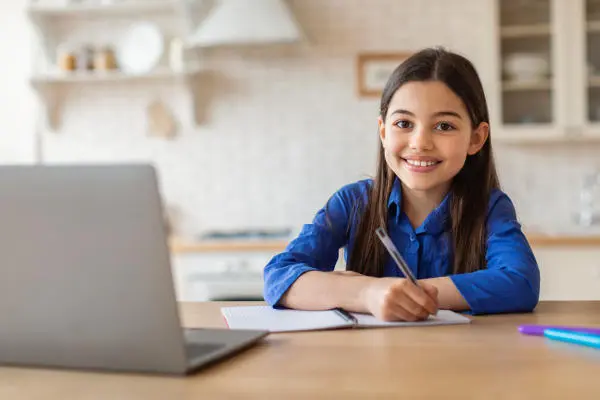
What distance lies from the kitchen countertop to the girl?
175cm

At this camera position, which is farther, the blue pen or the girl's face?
the girl's face

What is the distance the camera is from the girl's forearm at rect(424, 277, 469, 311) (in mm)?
1366

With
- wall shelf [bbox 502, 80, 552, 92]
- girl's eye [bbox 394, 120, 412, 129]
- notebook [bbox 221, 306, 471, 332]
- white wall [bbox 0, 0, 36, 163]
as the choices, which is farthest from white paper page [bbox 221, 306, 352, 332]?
white wall [bbox 0, 0, 36, 163]

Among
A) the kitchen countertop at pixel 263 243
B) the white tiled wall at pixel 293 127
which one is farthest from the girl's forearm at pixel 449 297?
the white tiled wall at pixel 293 127

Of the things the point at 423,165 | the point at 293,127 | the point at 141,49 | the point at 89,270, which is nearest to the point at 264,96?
the point at 293,127

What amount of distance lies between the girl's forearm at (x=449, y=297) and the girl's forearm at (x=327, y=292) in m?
0.13

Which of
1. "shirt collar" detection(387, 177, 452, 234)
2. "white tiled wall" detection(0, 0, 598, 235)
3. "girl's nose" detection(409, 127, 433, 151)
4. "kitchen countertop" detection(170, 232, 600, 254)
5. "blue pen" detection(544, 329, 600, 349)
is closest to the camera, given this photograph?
"blue pen" detection(544, 329, 600, 349)

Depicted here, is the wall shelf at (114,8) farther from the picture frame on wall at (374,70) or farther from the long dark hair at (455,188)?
the long dark hair at (455,188)

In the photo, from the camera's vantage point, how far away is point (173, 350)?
2.85 ft

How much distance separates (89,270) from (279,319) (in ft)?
1.58

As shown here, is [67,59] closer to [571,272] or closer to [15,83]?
[15,83]

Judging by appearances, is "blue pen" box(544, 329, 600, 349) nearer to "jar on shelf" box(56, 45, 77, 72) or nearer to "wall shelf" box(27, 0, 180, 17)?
"wall shelf" box(27, 0, 180, 17)

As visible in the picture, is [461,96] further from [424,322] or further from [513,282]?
[424,322]

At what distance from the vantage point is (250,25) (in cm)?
379
